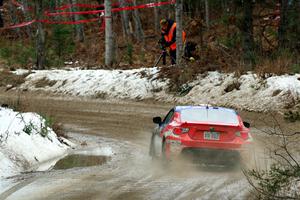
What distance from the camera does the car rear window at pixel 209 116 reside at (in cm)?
1166

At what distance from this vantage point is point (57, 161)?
1257 centimetres

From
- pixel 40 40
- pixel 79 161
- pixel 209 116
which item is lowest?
pixel 79 161

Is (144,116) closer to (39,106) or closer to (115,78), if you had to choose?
(39,106)

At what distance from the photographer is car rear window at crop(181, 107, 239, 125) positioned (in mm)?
11661

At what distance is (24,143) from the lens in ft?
41.2

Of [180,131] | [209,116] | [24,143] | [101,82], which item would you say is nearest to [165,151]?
[180,131]

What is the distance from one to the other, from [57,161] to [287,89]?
9.51 m

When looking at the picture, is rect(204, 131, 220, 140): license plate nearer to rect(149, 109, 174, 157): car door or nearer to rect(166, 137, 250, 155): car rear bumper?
rect(166, 137, 250, 155): car rear bumper

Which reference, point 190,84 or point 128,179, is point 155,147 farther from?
point 190,84

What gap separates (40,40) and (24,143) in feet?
63.7

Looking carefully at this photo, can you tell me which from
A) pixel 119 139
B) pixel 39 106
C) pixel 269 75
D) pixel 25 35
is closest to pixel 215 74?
pixel 269 75

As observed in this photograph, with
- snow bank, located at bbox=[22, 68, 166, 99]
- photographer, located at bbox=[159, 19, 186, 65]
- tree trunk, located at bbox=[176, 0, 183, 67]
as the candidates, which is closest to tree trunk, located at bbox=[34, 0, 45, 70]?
snow bank, located at bbox=[22, 68, 166, 99]

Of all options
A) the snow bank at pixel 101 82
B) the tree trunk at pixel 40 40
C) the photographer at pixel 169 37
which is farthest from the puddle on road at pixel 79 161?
the tree trunk at pixel 40 40

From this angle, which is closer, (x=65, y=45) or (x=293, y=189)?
(x=293, y=189)
